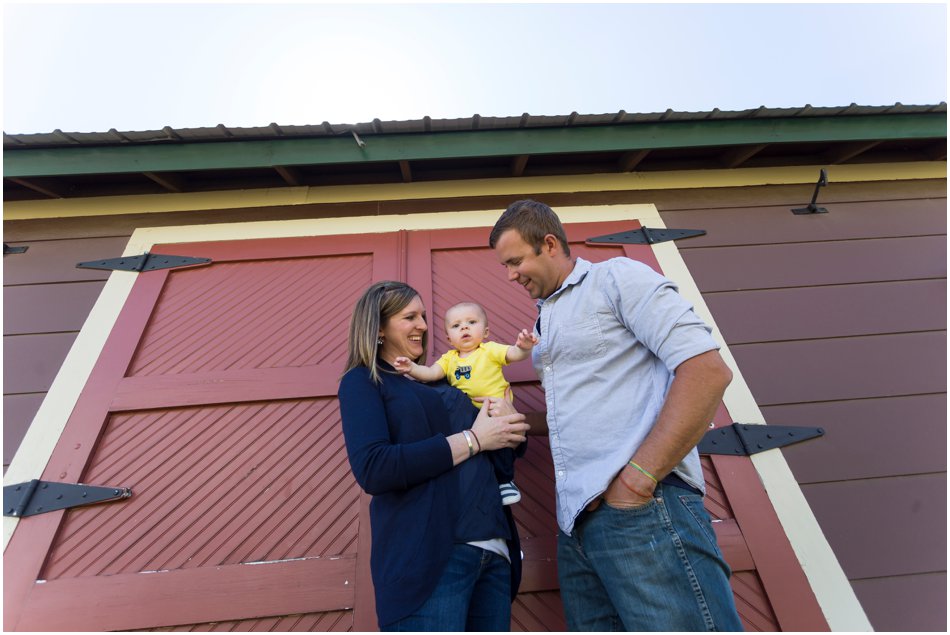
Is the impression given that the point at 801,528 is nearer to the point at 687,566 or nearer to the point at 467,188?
the point at 687,566

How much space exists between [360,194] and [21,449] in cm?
218

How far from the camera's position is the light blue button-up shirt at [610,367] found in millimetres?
1334

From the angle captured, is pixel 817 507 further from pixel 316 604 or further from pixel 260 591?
pixel 260 591

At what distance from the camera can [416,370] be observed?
1884mm

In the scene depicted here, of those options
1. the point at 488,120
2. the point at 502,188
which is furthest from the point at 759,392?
the point at 488,120

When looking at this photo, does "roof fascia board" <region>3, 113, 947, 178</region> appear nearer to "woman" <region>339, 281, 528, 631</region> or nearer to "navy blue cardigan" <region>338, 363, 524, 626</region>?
"woman" <region>339, 281, 528, 631</region>

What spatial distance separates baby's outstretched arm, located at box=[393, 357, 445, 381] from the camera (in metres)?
1.73

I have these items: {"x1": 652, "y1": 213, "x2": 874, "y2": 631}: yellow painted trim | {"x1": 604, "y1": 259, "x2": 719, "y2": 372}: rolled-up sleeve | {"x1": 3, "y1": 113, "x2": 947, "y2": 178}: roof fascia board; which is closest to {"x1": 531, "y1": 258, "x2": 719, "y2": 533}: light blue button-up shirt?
{"x1": 604, "y1": 259, "x2": 719, "y2": 372}: rolled-up sleeve

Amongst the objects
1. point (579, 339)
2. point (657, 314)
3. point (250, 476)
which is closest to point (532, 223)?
point (579, 339)

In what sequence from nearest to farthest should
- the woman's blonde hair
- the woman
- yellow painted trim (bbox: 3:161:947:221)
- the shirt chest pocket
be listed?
1. the woman
2. the shirt chest pocket
3. the woman's blonde hair
4. yellow painted trim (bbox: 3:161:947:221)

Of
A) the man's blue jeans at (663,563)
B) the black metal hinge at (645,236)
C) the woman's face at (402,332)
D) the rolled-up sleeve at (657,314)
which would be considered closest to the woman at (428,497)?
the woman's face at (402,332)

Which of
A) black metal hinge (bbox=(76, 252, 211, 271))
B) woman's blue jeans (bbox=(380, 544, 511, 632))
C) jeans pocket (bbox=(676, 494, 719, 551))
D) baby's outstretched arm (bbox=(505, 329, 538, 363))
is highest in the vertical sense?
black metal hinge (bbox=(76, 252, 211, 271))

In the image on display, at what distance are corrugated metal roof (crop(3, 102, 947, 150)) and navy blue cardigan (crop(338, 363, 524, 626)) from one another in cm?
168

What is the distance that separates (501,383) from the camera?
198 cm
